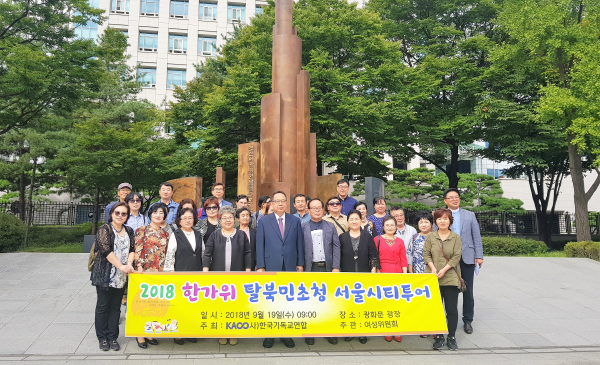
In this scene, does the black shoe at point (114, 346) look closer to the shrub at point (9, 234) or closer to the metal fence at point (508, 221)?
the shrub at point (9, 234)

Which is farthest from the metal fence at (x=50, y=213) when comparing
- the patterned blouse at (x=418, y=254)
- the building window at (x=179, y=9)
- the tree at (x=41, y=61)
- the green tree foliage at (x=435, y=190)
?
the patterned blouse at (x=418, y=254)

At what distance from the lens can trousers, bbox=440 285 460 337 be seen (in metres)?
5.38

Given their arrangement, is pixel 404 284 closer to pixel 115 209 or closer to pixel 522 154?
pixel 115 209

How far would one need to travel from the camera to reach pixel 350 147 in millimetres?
16547

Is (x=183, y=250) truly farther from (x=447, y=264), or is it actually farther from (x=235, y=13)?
(x=235, y=13)

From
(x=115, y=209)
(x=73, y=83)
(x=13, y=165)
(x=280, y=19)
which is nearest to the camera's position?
(x=115, y=209)

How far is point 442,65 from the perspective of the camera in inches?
715

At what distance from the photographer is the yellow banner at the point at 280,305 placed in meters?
4.96

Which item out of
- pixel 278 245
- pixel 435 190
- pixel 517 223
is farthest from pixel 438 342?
pixel 517 223

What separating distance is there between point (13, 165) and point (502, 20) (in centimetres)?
2083

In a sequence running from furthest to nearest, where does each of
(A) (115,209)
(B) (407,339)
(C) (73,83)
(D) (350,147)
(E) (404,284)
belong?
(D) (350,147) → (C) (73,83) → (B) (407,339) → (E) (404,284) → (A) (115,209)

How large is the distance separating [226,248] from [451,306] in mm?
2969

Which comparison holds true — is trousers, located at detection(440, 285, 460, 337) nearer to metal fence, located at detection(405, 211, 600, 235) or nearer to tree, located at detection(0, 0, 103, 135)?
tree, located at detection(0, 0, 103, 135)

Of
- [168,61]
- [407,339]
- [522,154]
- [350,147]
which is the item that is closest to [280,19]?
[350,147]
